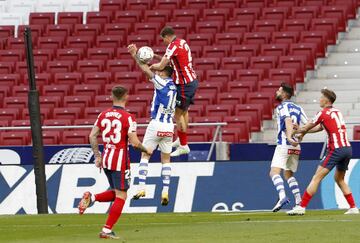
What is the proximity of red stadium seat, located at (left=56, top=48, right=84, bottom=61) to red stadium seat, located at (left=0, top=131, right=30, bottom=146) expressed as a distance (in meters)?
6.07

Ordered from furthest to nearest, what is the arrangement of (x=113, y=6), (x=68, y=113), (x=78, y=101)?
(x=113, y=6) → (x=78, y=101) → (x=68, y=113)

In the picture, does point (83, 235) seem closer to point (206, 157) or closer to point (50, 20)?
point (206, 157)

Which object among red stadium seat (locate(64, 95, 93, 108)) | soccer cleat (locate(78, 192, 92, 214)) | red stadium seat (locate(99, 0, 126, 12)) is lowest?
soccer cleat (locate(78, 192, 92, 214))

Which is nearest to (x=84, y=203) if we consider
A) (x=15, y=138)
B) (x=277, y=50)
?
(x=15, y=138)

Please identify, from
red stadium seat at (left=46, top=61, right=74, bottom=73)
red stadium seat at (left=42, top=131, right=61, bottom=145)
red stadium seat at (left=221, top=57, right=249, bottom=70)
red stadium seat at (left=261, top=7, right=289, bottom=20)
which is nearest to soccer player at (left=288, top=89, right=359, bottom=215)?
red stadium seat at (left=42, top=131, right=61, bottom=145)

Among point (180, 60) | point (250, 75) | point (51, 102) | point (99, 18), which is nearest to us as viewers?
point (180, 60)

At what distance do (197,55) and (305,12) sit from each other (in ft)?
10.2

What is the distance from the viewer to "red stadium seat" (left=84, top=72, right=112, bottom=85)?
1302 inches

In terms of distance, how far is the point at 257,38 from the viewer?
33.2 meters

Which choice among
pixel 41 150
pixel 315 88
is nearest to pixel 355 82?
pixel 315 88

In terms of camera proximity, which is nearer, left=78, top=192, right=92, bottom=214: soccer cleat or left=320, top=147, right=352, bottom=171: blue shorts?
left=78, top=192, right=92, bottom=214: soccer cleat

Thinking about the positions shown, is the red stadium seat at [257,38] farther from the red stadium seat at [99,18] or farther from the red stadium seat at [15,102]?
the red stadium seat at [15,102]

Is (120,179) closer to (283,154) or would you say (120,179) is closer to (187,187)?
(283,154)

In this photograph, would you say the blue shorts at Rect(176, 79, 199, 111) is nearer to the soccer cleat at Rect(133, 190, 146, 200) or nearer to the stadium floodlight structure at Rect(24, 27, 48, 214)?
the soccer cleat at Rect(133, 190, 146, 200)
